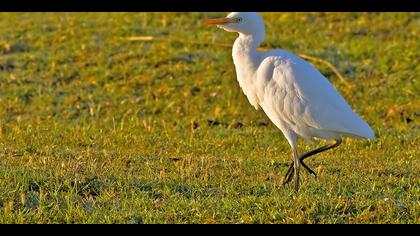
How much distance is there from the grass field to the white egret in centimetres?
48

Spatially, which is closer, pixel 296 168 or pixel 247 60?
pixel 296 168

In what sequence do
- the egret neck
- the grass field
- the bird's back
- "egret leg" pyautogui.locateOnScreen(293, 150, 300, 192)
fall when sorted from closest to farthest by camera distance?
the grass field → "egret leg" pyautogui.locateOnScreen(293, 150, 300, 192) → the bird's back → the egret neck

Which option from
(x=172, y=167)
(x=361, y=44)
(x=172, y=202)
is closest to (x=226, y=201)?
(x=172, y=202)

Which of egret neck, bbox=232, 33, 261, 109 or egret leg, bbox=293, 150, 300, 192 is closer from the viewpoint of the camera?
egret leg, bbox=293, 150, 300, 192

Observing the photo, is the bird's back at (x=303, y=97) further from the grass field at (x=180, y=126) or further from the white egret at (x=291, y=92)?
the grass field at (x=180, y=126)

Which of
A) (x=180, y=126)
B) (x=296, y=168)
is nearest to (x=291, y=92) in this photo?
(x=296, y=168)

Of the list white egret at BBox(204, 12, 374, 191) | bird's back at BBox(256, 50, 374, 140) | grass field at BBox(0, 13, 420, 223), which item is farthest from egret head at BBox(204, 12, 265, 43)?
grass field at BBox(0, 13, 420, 223)

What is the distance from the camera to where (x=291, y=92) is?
7508 millimetres

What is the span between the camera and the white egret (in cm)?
750

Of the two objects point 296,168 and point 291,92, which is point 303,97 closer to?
point 291,92

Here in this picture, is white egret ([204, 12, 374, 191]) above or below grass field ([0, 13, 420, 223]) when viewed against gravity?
→ above

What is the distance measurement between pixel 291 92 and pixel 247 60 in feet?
1.69

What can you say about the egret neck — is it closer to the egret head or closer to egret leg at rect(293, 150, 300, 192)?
the egret head

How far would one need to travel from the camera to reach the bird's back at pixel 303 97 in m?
7.49
